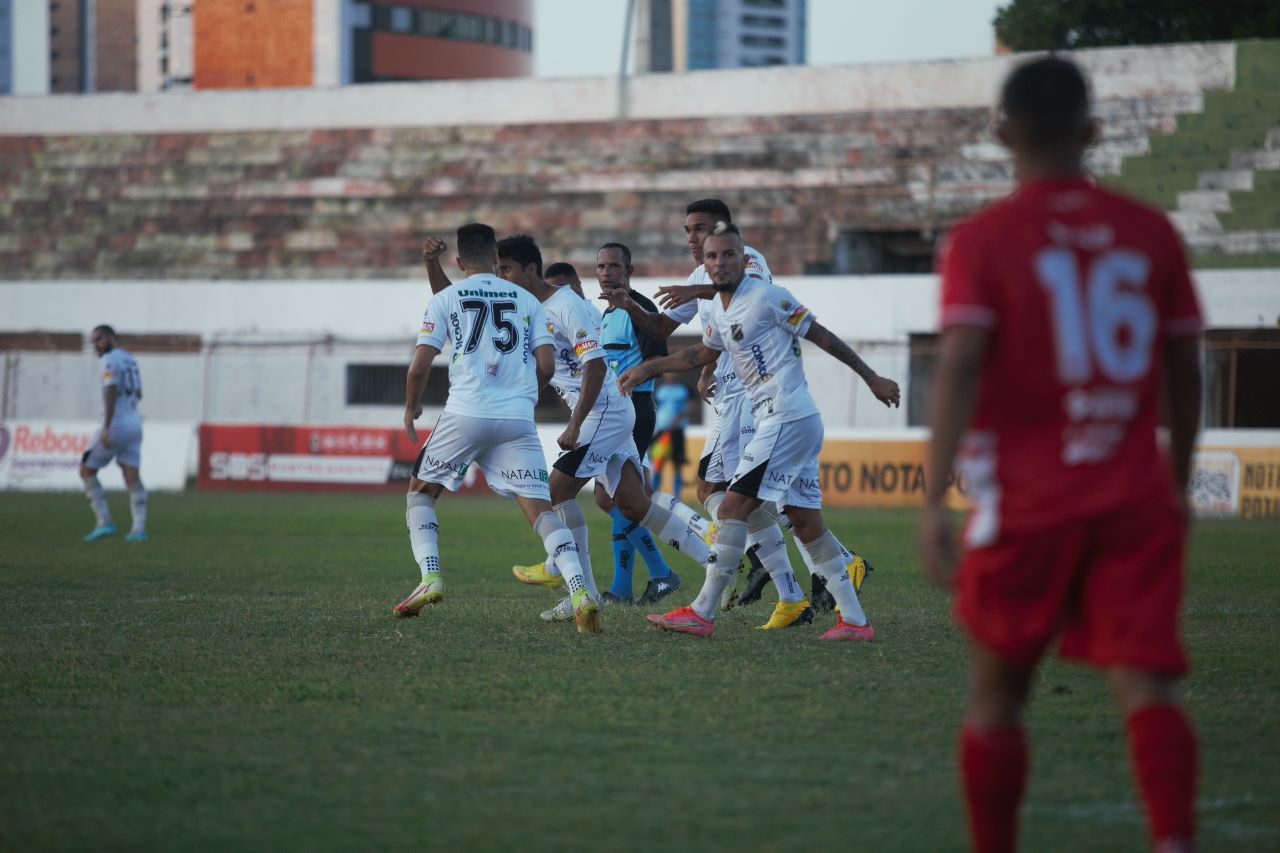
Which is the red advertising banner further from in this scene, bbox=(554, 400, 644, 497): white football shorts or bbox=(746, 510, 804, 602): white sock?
bbox=(746, 510, 804, 602): white sock

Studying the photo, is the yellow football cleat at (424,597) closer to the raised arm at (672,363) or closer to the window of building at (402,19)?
the raised arm at (672,363)

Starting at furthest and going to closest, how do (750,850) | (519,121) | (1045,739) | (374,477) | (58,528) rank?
1. (519,121)
2. (374,477)
3. (58,528)
4. (1045,739)
5. (750,850)

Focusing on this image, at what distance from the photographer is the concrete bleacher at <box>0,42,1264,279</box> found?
3209 centimetres

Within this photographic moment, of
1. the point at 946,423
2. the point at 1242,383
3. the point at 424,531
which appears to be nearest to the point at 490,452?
the point at 424,531

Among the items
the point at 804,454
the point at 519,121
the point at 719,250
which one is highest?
the point at 519,121

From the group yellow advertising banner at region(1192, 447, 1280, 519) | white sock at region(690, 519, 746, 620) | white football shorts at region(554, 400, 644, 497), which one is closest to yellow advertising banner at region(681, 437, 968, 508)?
yellow advertising banner at region(1192, 447, 1280, 519)

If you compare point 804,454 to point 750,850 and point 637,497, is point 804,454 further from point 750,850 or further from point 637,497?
point 750,850

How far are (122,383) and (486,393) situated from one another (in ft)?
31.7

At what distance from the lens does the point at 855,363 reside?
770 centimetres

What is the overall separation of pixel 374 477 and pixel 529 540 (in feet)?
34.1

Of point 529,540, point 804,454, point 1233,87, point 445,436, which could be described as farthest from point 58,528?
point 1233,87

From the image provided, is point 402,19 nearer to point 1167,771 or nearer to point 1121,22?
point 1121,22

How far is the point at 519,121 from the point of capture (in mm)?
37875

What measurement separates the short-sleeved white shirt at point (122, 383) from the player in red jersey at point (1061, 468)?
14.8 m
